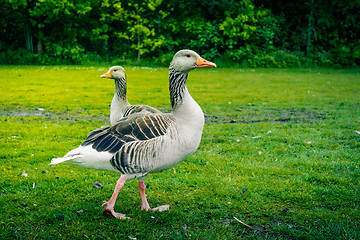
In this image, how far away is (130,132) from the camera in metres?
3.94

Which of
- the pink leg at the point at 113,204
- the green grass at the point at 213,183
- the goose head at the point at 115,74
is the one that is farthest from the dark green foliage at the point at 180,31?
the pink leg at the point at 113,204

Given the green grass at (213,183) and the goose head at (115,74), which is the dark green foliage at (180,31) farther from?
the goose head at (115,74)

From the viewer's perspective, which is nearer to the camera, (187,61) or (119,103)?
(187,61)

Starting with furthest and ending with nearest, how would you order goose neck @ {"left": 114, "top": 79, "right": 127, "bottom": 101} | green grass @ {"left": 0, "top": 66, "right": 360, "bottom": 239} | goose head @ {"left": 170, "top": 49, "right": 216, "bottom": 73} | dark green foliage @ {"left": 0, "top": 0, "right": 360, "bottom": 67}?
dark green foliage @ {"left": 0, "top": 0, "right": 360, "bottom": 67} < goose neck @ {"left": 114, "top": 79, "right": 127, "bottom": 101} < goose head @ {"left": 170, "top": 49, "right": 216, "bottom": 73} < green grass @ {"left": 0, "top": 66, "right": 360, "bottom": 239}

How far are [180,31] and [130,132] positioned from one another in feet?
96.0

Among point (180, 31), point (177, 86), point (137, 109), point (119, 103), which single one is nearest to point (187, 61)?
point (177, 86)

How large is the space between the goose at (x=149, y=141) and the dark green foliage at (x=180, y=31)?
24550 mm

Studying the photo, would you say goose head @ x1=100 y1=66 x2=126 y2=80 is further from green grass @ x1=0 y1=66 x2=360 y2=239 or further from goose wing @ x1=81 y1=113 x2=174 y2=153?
goose wing @ x1=81 y1=113 x2=174 y2=153

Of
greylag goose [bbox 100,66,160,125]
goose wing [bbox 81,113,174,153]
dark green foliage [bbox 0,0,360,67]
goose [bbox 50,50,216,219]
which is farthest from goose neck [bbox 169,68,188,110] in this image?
dark green foliage [bbox 0,0,360,67]

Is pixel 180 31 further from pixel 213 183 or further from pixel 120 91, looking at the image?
pixel 213 183

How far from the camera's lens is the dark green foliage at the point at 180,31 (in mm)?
28875

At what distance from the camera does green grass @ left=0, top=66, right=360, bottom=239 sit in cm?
393

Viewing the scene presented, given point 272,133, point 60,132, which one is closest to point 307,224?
point 272,133

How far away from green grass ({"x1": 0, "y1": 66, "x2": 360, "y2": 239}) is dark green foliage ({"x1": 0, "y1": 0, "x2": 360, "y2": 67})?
65.5ft
